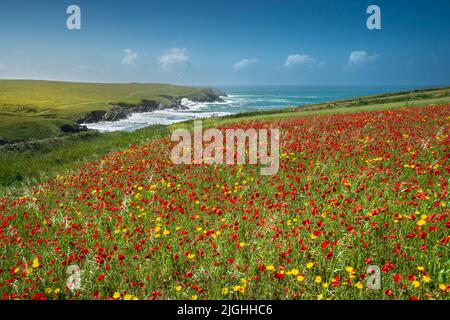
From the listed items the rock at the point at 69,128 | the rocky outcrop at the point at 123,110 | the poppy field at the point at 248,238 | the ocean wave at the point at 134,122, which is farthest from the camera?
the rocky outcrop at the point at 123,110

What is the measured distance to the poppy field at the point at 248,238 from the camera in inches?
165

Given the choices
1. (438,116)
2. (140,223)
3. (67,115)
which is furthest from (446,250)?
(67,115)

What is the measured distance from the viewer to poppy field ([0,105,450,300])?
4203 millimetres

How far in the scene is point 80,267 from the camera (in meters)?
5.09

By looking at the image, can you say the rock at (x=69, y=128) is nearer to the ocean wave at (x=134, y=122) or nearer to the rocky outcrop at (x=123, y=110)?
the ocean wave at (x=134, y=122)

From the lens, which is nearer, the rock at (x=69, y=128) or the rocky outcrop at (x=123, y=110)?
the rock at (x=69, y=128)

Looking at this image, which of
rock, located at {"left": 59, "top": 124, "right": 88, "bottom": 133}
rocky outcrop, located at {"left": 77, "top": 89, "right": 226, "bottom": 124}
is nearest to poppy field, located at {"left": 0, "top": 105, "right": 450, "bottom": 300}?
rock, located at {"left": 59, "top": 124, "right": 88, "bottom": 133}

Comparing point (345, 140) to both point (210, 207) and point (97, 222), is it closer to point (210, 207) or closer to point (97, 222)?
point (210, 207)

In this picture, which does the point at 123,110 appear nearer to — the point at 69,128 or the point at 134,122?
the point at 134,122

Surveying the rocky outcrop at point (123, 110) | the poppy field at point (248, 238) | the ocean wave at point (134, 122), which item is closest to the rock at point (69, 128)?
the ocean wave at point (134, 122)

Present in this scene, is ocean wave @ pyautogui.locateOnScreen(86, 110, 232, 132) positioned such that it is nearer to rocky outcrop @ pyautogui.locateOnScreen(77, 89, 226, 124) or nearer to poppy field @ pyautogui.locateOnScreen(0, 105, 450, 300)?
rocky outcrop @ pyautogui.locateOnScreen(77, 89, 226, 124)

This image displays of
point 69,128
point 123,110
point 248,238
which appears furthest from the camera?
point 123,110

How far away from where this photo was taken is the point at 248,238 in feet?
18.3

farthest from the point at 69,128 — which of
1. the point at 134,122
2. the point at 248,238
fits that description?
the point at 248,238
